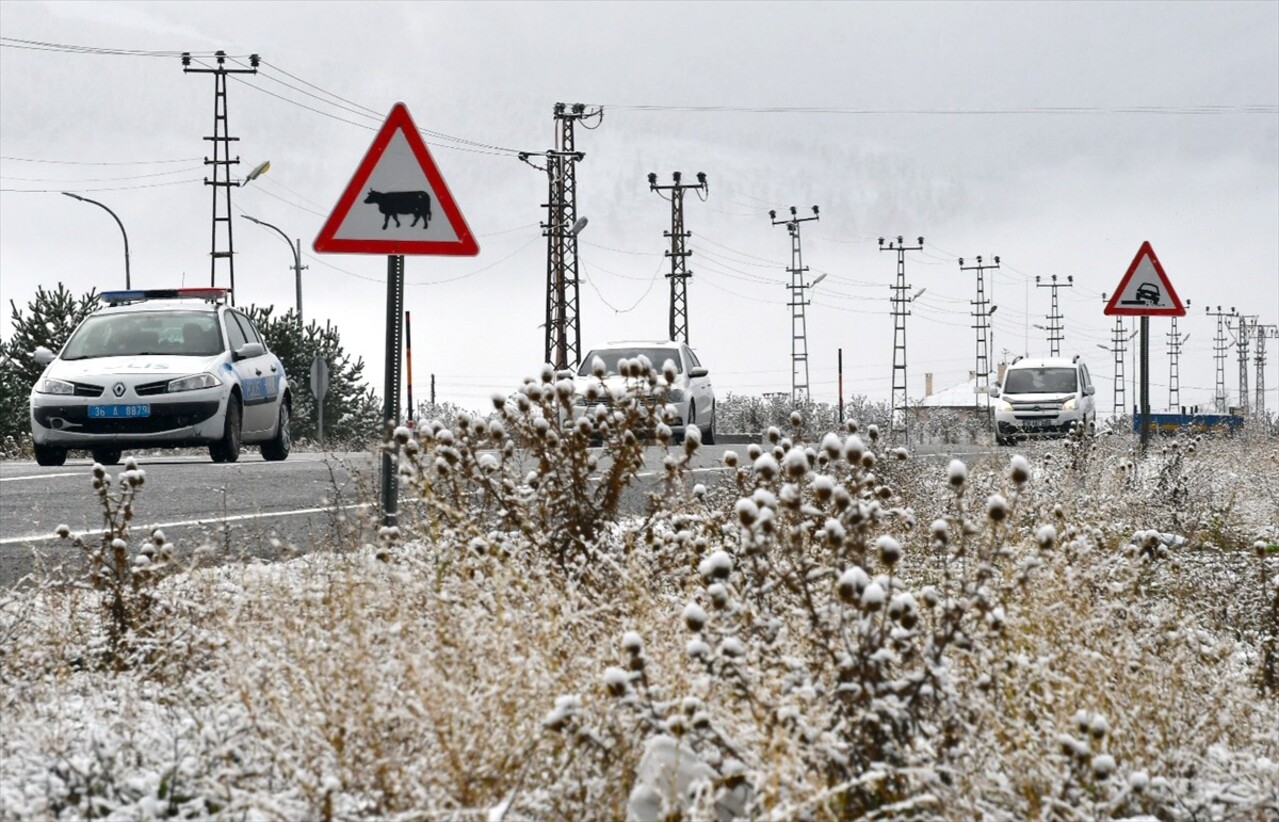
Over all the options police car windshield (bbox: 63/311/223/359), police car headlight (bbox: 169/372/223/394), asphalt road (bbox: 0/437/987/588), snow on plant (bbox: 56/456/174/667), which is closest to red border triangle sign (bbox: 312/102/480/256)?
asphalt road (bbox: 0/437/987/588)

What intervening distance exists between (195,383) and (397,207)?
29.2 feet

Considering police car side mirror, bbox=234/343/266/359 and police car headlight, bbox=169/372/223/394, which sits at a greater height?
police car side mirror, bbox=234/343/266/359

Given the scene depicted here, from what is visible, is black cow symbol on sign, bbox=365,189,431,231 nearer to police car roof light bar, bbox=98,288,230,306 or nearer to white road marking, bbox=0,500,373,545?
white road marking, bbox=0,500,373,545

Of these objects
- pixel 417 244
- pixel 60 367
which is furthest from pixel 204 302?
pixel 417 244

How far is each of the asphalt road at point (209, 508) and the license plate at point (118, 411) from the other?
803 millimetres

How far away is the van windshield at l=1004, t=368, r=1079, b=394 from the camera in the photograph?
37.0 metres

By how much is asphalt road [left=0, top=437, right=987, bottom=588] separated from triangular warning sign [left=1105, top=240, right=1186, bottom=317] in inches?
179

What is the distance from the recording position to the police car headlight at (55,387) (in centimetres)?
1617

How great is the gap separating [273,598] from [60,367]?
1297 centimetres

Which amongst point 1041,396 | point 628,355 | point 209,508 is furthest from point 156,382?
point 1041,396

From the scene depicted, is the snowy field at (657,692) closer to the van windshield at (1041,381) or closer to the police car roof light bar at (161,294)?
the police car roof light bar at (161,294)

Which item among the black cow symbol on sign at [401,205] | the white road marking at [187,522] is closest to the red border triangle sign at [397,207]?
the black cow symbol on sign at [401,205]

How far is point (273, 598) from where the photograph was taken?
4.73m

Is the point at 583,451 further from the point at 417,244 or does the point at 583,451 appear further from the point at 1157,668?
the point at 417,244
